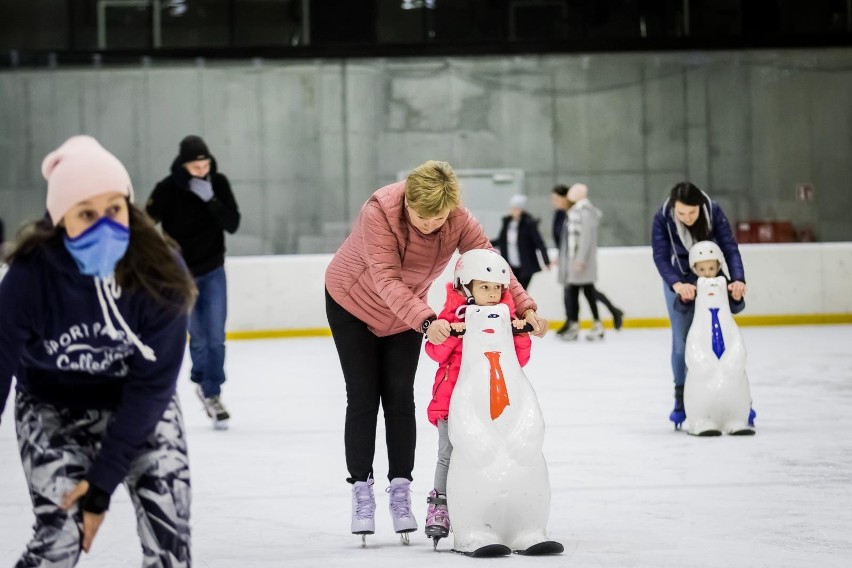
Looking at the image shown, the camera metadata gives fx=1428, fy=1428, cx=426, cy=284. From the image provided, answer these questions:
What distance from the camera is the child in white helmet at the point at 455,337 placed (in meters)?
4.31

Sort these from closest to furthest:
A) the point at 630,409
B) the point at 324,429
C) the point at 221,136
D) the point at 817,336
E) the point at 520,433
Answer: the point at 520,433 → the point at 324,429 → the point at 630,409 → the point at 817,336 → the point at 221,136

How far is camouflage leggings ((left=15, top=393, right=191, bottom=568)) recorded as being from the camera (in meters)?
2.78

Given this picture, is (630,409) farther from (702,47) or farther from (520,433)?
(702,47)

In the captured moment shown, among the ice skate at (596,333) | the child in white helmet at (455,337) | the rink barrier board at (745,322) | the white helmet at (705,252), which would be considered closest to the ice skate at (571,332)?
the ice skate at (596,333)

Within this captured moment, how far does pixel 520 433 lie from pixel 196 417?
4.35 metres

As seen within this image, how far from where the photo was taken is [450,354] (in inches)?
174

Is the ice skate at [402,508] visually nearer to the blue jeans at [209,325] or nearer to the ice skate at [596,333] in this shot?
the blue jeans at [209,325]

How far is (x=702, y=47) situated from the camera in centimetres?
1708

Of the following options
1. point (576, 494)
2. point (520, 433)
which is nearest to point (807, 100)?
point (576, 494)

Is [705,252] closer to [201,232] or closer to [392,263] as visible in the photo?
[201,232]

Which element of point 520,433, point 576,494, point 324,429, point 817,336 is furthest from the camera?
point 817,336

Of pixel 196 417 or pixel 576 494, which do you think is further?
pixel 196 417

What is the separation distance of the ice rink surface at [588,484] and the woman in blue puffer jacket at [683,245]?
19.9 inches

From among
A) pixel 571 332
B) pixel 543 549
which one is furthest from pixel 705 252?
pixel 571 332
